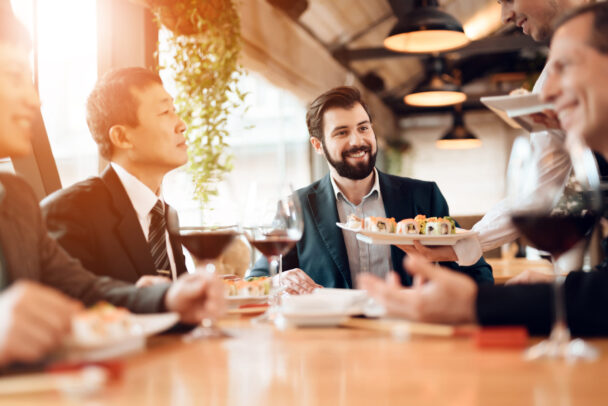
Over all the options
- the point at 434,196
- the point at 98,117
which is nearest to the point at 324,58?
the point at 434,196

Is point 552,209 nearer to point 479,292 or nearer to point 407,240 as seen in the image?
point 479,292

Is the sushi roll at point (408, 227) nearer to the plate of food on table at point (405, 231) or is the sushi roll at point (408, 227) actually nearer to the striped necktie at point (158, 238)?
the plate of food on table at point (405, 231)

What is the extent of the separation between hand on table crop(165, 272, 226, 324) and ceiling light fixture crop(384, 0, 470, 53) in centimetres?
357

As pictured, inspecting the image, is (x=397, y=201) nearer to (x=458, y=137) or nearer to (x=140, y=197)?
(x=140, y=197)

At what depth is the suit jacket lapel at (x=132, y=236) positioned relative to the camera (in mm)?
1670

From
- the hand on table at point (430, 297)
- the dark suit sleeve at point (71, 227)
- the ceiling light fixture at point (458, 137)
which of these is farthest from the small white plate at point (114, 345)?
the ceiling light fixture at point (458, 137)

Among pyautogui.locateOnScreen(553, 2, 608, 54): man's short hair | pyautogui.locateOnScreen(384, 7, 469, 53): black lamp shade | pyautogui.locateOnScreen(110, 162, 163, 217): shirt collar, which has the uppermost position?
pyautogui.locateOnScreen(384, 7, 469, 53): black lamp shade

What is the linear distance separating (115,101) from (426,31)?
2849 millimetres

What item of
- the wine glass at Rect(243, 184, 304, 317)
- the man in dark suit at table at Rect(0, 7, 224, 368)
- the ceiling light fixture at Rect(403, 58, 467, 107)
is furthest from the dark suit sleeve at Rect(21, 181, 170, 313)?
the ceiling light fixture at Rect(403, 58, 467, 107)

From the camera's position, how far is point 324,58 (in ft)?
24.9

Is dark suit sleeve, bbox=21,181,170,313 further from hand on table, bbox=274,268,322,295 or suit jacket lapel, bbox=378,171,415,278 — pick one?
suit jacket lapel, bbox=378,171,415,278

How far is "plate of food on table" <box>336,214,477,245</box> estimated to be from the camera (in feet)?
6.33

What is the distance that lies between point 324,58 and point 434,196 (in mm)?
5126

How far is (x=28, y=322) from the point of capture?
0.78 meters
